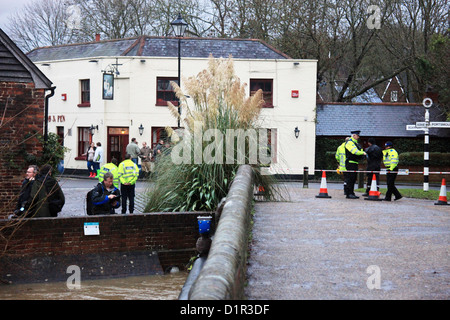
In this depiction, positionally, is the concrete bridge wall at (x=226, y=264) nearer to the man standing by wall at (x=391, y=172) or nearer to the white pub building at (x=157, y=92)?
the man standing by wall at (x=391, y=172)

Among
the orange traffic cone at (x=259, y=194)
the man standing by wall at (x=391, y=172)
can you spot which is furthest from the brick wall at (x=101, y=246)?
the man standing by wall at (x=391, y=172)

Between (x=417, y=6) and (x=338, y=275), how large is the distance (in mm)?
32727

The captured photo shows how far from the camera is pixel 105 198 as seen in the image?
11.9 m

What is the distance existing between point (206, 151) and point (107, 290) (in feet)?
9.32

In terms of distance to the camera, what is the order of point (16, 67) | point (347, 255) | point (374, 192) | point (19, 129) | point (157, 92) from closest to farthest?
point (347, 255)
point (19, 129)
point (16, 67)
point (374, 192)
point (157, 92)

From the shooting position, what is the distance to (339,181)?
3042 cm

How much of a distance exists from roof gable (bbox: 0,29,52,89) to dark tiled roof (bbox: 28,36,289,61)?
1825 cm

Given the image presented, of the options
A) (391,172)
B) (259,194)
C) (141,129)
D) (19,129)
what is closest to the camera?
(259,194)

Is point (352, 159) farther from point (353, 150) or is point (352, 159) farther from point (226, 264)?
point (226, 264)

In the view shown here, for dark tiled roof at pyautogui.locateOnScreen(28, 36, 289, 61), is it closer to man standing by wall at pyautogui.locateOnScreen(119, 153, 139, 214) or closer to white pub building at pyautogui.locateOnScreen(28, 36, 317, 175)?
white pub building at pyautogui.locateOnScreen(28, 36, 317, 175)

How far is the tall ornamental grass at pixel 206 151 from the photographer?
10.8 meters

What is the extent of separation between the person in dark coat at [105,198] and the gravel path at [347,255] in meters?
2.94

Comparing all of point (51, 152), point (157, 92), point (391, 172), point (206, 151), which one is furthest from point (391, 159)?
point (157, 92)

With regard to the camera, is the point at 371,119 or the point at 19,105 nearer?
the point at 19,105
